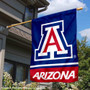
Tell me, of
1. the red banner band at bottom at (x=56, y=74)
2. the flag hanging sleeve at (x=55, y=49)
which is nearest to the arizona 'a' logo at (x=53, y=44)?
the flag hanging sleeve at (x=55, y=49)

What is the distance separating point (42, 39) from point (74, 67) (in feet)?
4.47

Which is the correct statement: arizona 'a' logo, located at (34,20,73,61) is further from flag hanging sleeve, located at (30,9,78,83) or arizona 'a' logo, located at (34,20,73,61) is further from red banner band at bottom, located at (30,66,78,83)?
red banner band at bottom, located at (30,66,78,83)

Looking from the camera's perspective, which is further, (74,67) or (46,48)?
(46,48)

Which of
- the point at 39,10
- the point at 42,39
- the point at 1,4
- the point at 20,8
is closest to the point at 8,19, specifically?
the point at 1,4

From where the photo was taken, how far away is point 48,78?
538cm

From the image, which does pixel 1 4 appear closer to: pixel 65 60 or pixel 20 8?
pixel 20 8

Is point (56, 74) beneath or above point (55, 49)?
beneath

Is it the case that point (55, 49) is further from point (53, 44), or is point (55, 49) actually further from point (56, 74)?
point (56, 74)

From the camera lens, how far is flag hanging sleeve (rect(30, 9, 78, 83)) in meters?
5.11

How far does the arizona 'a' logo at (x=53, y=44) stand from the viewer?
17.1 feet

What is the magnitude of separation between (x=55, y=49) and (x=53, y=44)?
0.18 m

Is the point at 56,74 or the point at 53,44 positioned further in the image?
the point at 53,44

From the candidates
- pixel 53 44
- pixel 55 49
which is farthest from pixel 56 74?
pixel 53 44

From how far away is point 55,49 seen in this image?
535cm
